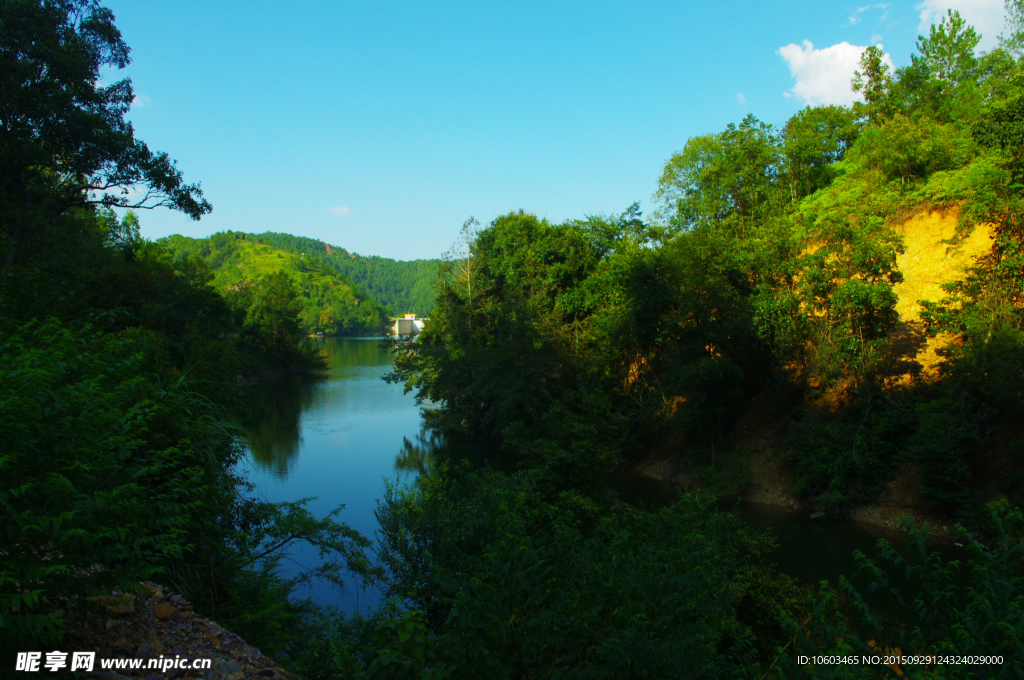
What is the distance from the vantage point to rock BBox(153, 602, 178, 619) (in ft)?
19.2

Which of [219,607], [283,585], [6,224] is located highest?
[6,224]

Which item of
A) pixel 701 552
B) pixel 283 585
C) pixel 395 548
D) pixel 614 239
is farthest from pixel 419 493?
pixel 614 239

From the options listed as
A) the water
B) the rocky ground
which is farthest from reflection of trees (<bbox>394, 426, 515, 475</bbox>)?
the rocky ground

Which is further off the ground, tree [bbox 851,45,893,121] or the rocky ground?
tree [bbox 851,45,893,121]

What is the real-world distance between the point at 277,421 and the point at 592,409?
2256cm

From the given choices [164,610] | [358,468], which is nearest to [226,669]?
[164,610]

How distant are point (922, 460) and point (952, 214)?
8.32 m

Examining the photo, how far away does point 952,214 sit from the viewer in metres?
18.1

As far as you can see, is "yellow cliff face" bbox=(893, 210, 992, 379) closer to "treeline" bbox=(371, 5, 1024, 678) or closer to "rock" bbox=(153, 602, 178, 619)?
"treeline" bbox=(371, 5, 1024, 678)

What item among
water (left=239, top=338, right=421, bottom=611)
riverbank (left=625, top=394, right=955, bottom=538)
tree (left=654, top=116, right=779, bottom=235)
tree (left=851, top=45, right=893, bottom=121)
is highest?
tree (left=851, top=45, right=893, bottom=121)

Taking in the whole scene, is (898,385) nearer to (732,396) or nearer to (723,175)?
(732,396)

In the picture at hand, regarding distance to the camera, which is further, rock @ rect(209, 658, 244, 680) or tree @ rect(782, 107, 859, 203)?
tree @ rect(782, 107, 859, 203)

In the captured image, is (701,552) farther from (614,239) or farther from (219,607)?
(614,239)

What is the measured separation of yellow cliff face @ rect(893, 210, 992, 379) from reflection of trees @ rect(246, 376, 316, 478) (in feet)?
60.1
